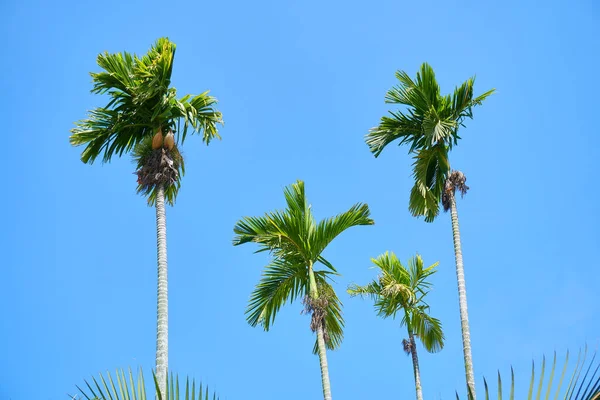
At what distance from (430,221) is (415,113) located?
2.69 m

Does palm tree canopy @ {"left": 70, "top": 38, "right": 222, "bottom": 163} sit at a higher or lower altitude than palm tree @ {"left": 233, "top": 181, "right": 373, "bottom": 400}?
higher

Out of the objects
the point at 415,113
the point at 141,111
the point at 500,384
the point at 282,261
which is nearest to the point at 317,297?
the point at 282,261

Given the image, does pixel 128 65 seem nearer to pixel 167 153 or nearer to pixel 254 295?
pixel 167 153

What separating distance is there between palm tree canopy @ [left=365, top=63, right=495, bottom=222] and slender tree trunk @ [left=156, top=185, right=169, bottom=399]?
6529 millimetres

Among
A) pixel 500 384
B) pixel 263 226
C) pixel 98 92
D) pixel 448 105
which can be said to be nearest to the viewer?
pixel 500 384

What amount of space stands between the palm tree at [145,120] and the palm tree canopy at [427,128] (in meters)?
5.62

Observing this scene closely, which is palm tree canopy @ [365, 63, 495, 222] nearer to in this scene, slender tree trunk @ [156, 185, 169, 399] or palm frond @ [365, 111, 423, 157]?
palm frond @ [365, 111, 423, 157]

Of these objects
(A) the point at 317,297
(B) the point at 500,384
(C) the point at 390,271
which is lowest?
(B) the point at 500,384

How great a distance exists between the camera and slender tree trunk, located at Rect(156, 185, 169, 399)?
35.8 feet

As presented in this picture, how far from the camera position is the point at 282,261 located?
14250 millimetres

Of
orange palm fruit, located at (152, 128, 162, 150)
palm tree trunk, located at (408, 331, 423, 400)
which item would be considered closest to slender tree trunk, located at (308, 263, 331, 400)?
orange palm fruit, located at (152, 128, 162, 150)

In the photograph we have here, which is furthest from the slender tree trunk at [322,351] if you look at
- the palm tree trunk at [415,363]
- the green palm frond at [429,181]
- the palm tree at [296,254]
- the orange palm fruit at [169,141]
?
the palm tree trunk at [415,363]

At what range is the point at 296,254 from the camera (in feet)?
46.6

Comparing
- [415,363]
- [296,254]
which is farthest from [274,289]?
[415,363]
